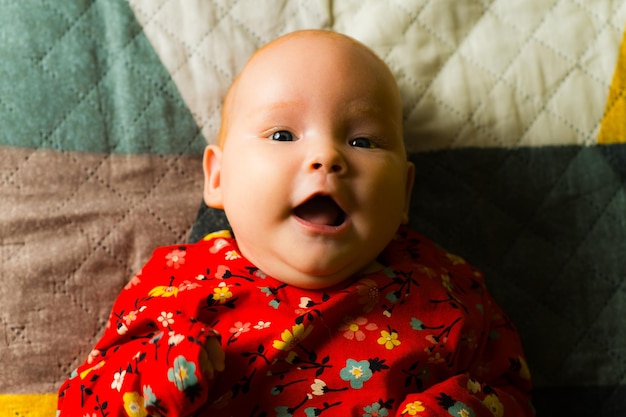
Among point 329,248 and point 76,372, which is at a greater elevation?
point 329,248

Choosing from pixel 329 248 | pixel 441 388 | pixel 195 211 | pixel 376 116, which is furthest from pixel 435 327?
pixel 195 211

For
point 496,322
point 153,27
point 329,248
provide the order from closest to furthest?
point 329,248
point 496,322
point 153,27

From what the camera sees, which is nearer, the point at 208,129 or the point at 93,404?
the point at 93,404

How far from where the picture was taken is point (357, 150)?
946mm

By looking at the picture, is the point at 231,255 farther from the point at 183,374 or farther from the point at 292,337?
the point at 183,374

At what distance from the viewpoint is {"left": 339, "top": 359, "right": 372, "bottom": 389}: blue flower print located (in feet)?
3.00

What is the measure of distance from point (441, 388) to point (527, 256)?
39 centimetres

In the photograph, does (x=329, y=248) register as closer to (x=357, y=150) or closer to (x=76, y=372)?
(x=357, y=150)

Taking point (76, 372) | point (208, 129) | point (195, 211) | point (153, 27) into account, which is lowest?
point (76, 372)

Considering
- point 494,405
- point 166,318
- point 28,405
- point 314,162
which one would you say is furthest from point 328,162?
point 28,405

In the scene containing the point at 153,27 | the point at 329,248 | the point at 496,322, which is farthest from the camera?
the point at 153,27

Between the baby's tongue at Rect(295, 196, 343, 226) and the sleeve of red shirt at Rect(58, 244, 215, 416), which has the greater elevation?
the baby's tongue at Rect(295, 196, 343, 226)

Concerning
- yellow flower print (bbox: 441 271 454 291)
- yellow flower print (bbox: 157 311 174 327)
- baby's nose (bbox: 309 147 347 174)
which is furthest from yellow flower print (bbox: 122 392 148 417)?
yellow flower print (bbox: 441 271 454 291)

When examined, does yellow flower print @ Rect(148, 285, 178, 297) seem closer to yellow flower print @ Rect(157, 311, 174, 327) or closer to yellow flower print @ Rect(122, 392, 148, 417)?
yellow flower print @ Rect(157, 311, 174, 327)
